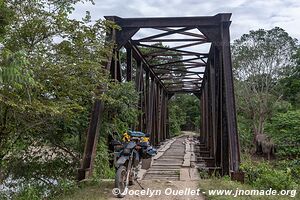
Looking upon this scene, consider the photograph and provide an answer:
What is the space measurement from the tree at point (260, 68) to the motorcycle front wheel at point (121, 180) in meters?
19.2

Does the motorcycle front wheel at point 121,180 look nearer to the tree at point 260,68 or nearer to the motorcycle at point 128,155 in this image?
the motorcycle at point 128,155

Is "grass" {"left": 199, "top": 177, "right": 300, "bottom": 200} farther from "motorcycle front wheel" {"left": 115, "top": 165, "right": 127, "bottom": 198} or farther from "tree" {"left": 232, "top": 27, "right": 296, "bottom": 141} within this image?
"tree" {"left": 232, "top": 27, "right": 296, "bottom": 141}

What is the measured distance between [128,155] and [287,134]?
12.5 meters

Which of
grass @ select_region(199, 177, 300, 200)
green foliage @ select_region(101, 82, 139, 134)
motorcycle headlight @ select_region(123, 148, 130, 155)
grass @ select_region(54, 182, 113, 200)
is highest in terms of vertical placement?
A: green foliage @ select_region(101, 82, 139, 134)

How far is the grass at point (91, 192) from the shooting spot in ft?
14.1

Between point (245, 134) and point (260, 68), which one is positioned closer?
point (245, 134)

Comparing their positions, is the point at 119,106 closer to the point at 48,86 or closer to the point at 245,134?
the point at 48,86

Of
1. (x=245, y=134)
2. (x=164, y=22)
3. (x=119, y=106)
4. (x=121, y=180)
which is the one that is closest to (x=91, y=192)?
(x=121, y=180)

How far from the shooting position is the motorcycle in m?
4.66

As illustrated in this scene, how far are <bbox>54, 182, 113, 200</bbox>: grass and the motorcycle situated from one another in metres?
0.27

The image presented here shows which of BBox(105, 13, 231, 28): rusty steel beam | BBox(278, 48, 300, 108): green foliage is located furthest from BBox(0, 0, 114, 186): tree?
BBox(278, 48, 300, 108): green foliage

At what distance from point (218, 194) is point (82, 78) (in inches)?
110

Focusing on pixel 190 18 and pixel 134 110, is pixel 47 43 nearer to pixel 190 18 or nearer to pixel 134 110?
pixel 134 110

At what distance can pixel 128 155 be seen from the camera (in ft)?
16.1
